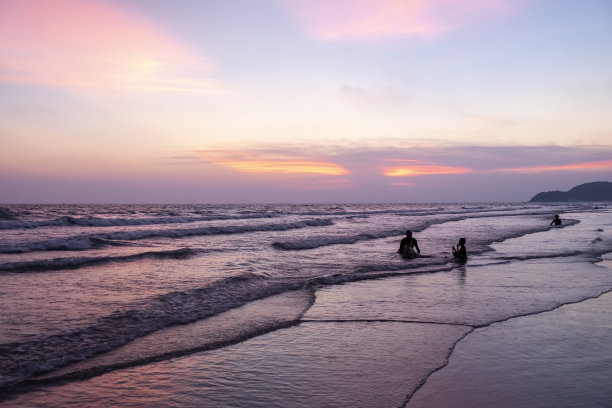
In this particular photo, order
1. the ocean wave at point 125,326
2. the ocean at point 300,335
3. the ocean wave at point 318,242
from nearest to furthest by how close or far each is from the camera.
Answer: the ocean at point 300,335 → the ocean wave at point 125,326 → the ocean wave at point 318,242

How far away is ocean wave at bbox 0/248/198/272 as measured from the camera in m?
14.0

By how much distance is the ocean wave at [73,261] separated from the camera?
14.0 m

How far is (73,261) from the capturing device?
15.5m

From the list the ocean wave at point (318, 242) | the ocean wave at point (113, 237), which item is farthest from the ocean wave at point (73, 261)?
the ocean wave at point (318, 242)

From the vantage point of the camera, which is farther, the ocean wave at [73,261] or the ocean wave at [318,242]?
the ocean wave at [318,242]

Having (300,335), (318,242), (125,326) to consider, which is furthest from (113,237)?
(300,335)

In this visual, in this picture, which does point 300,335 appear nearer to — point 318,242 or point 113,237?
point 318,242

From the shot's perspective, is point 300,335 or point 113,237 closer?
point 300,335

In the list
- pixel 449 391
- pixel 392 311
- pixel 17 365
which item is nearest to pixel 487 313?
pixel 392 311

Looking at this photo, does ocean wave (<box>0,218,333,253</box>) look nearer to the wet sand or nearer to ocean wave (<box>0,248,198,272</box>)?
ocean wave (<box>0,248,198,272</box>)

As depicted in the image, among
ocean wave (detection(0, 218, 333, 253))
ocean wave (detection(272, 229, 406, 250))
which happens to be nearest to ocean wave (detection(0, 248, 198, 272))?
ocean wave (detection(0, 218, 333, 253))

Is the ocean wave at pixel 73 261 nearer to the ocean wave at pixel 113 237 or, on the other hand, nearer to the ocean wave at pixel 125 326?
the ocean wave at pixel 113 237

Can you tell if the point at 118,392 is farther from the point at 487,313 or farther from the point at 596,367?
the point at 487,313

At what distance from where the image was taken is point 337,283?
12.7 metres
